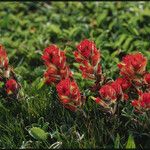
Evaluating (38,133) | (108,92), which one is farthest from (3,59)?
(108,92)

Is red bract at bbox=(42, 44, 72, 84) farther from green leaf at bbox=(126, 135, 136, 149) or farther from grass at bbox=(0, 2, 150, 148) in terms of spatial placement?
green leaf at bbox=(126, 135, 136, 149)

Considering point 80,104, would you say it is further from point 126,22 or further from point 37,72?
point 126,22

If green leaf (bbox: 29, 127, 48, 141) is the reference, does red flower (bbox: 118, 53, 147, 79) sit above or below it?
above

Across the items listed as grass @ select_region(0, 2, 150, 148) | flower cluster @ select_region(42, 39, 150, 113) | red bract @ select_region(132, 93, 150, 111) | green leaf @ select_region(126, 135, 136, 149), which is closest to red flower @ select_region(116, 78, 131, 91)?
flower cluster @ select_region(42, 39, 150, 113)

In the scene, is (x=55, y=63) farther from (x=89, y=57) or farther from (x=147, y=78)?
(x=147, y=78)

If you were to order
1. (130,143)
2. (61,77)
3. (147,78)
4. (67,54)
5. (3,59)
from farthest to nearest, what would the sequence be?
(67,54) < (3,59) < (61,77) < (147,78) < (130,143)

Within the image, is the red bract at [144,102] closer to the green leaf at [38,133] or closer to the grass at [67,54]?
the grass at [67,54]
